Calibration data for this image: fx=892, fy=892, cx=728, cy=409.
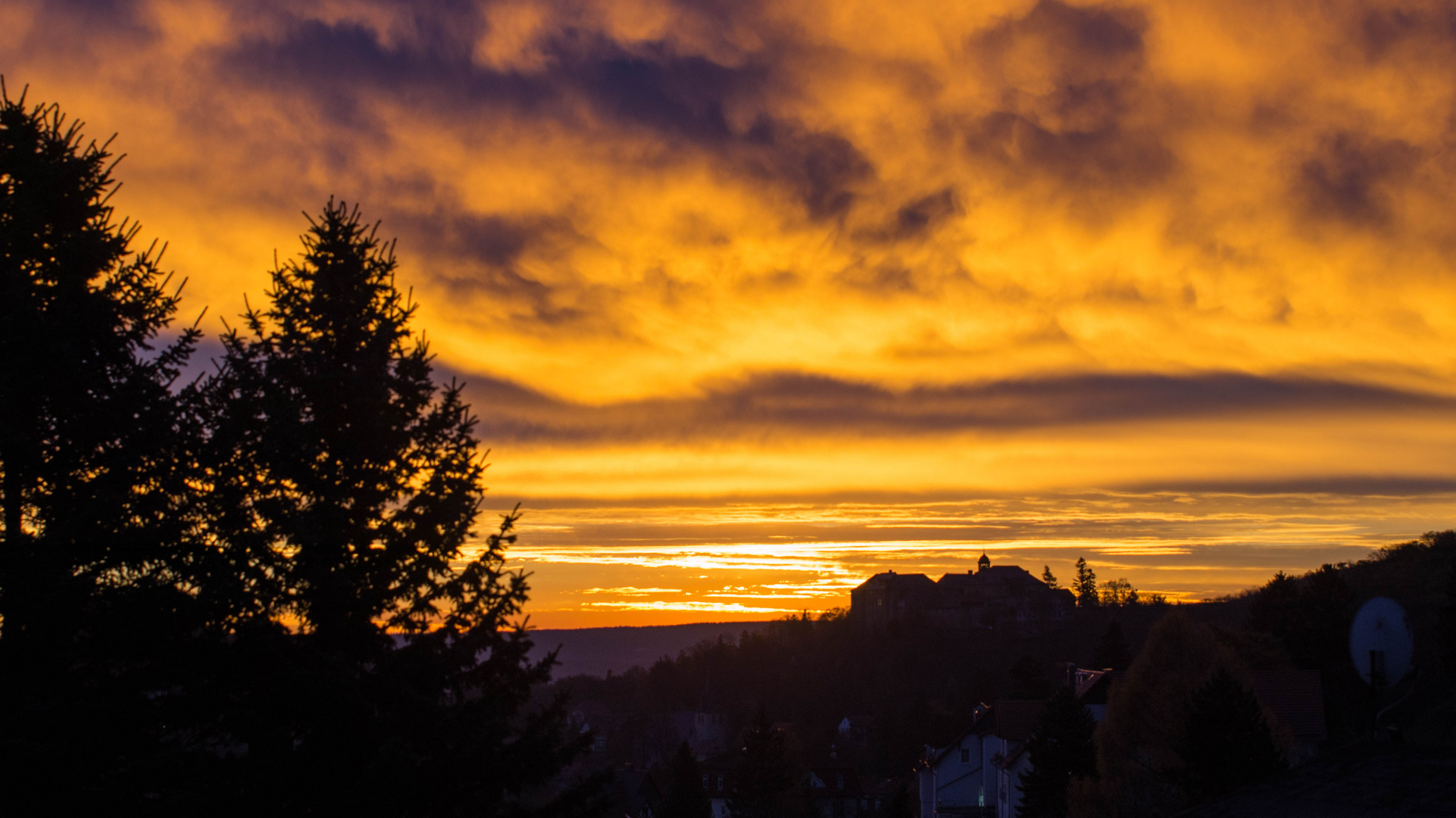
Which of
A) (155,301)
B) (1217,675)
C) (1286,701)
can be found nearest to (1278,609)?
(1286,701)

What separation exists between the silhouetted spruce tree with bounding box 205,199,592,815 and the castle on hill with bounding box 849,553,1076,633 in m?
151

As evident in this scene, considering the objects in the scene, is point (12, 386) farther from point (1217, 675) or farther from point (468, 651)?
point (1217, 675)

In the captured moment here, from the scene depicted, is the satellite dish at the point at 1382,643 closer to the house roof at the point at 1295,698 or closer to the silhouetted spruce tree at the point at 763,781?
the house roof at the point at 1295,698

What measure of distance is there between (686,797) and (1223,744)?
39.5 metres

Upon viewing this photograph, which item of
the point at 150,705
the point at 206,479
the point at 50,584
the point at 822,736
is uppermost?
the point at 206,479

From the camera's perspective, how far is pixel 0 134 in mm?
13508

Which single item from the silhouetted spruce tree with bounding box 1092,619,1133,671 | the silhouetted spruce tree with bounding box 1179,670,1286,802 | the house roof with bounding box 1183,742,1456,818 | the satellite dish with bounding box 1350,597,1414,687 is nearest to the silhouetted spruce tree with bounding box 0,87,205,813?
the house roof with bounding box 1183,742,1456,818

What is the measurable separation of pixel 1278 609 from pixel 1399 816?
73.3 meters

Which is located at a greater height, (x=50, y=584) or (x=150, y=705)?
(x=50, y=584)

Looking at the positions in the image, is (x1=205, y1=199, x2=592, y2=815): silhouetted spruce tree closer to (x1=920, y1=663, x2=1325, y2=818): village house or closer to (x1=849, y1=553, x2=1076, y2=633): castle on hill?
(x1=920, y1=663, x2=1325, y2=818): village house

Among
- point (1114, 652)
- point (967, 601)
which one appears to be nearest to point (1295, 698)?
point (1114, 652)

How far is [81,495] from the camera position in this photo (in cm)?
1276

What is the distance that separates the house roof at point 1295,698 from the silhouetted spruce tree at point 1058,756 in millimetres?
8923

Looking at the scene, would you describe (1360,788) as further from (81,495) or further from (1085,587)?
(1085,587)
